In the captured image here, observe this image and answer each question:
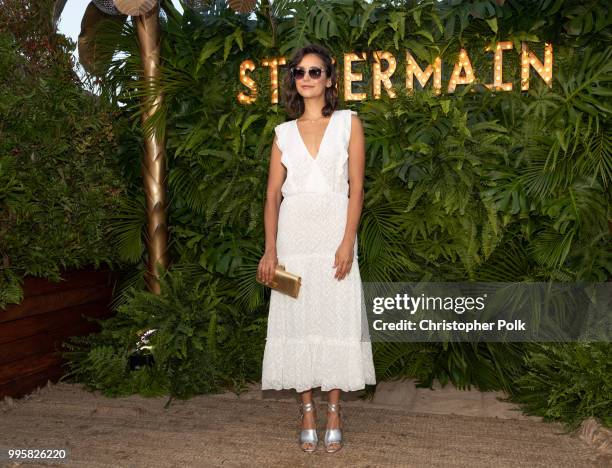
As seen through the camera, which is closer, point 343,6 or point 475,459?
point 475,459

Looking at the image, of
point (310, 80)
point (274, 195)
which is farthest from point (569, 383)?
point (310, 80)

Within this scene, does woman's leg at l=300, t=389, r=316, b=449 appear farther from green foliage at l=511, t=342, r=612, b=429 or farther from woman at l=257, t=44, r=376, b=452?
green foliage at l=511, t=342, r=612, b=429

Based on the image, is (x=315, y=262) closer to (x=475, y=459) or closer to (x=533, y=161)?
(x=475, y=459)

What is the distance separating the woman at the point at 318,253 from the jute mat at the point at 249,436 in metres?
0.31

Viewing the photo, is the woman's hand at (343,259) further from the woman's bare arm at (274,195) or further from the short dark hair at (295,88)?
the short dark hair at (295,88)

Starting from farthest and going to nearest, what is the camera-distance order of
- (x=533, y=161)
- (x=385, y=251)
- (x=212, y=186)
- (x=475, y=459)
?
1. (x=212, y=186)
2. (x=385, y=251)
3. (x=533, y=161)
4. (x=475, y=459)

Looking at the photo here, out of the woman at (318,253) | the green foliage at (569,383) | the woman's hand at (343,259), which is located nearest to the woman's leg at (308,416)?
the woman at (318,253)

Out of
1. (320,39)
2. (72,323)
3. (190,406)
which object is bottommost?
(190,406)

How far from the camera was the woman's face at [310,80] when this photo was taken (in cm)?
337

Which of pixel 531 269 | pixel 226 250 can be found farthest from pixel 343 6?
pixel 531 269

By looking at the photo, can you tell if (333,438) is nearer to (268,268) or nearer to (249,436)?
(249,436)

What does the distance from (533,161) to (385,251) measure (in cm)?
125

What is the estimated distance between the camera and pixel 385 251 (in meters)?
4.47

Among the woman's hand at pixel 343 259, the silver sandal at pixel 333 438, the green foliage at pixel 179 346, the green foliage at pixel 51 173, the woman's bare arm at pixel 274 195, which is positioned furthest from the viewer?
the green foliage at pixel 179 346
